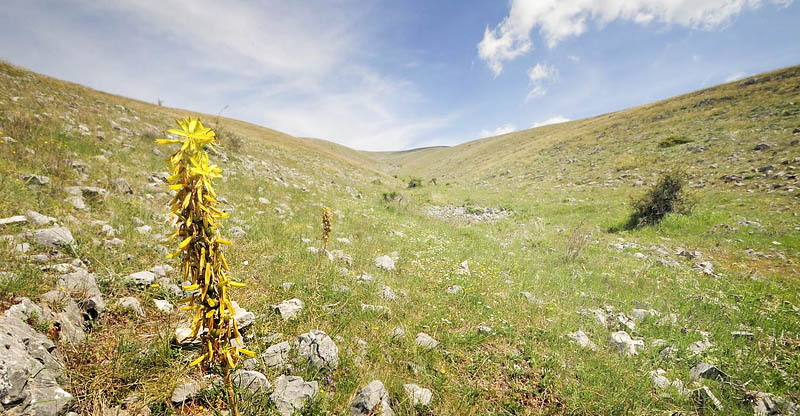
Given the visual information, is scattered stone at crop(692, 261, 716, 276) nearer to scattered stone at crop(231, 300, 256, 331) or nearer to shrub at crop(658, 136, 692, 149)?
scattered stone at crop(231, 300, 256, 331)

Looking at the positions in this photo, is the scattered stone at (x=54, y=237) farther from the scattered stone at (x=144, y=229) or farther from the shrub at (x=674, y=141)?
the shrub at (x=674, y=141)

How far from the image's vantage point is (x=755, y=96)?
87.4 feet

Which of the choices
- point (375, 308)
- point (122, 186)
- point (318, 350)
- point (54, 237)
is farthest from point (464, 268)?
point (122, 186)

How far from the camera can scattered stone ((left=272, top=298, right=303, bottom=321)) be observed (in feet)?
13.5

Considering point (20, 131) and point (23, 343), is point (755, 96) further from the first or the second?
point (20, 131)

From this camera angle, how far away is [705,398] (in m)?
3.54

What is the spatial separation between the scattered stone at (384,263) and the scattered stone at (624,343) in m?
4.25

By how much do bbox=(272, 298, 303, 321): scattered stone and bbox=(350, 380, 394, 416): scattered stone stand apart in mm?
1559

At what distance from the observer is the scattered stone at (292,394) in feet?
9.36

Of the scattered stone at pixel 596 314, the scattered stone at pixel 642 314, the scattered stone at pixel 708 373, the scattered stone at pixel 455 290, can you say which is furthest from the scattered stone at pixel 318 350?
the scattered stone at pixel 642 314

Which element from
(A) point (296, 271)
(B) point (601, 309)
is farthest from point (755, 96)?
(A) point (296, 271)

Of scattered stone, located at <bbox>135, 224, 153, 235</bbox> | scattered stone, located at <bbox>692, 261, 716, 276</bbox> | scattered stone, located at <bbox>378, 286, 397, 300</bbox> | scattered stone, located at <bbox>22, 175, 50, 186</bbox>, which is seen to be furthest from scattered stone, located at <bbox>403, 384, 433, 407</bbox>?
Result: scattered stone, located at <bbox>692, 261, 716, 276</bbox>

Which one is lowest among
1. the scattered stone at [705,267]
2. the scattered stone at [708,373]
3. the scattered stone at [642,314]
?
the scattered stone at [705,267]

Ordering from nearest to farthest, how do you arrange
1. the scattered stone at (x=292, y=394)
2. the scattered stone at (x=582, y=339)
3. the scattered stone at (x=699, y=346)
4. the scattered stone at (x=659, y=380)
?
the scattered stone at (x=292, y=394)
the scattered stone at (x=659, y=380)
the scattered stone at (x=582, y=339)
the scattered stone at (x=699, y=346)
